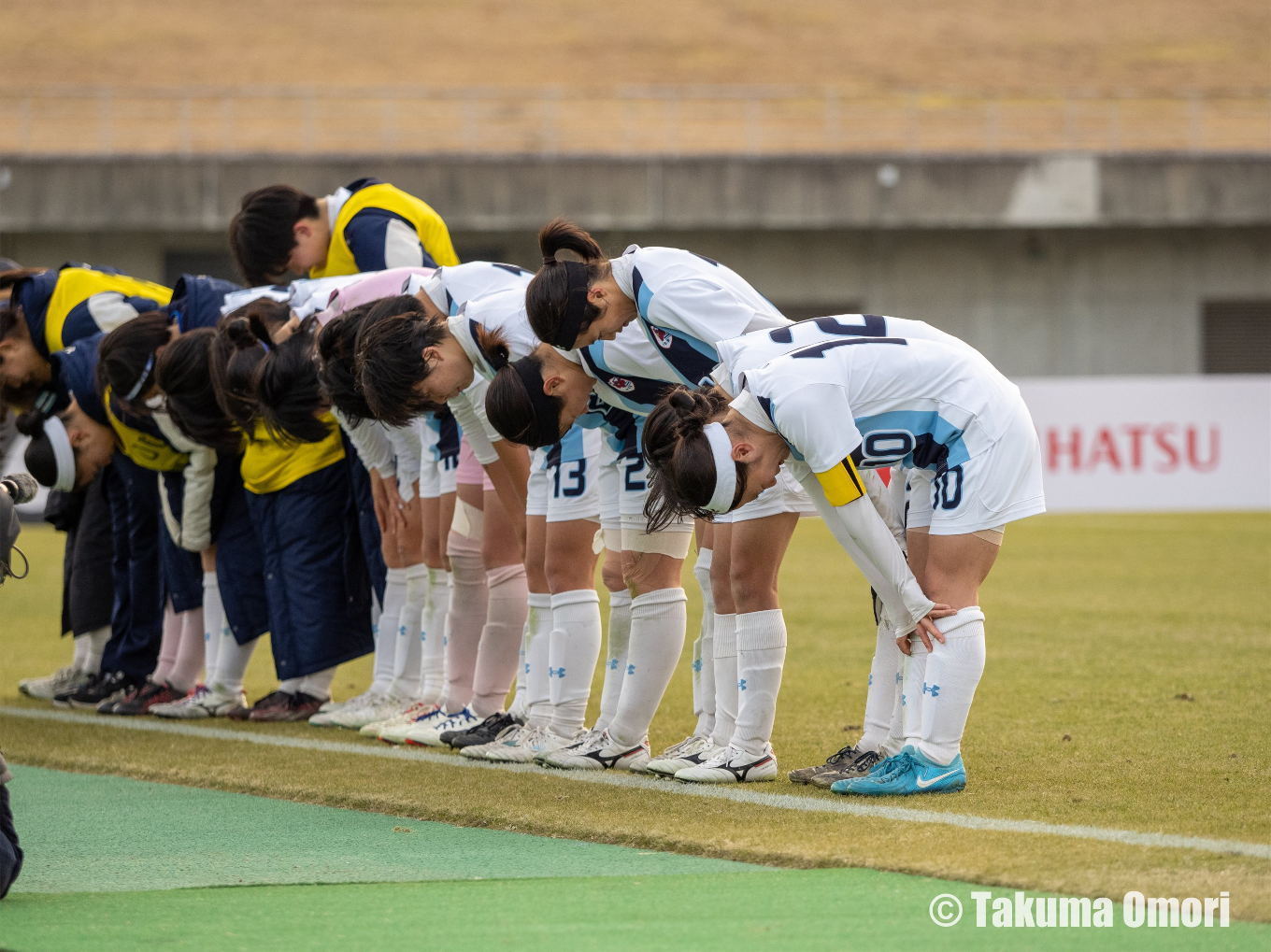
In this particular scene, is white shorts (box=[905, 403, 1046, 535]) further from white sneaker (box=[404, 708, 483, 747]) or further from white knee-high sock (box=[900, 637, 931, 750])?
white sneaker (box=[404, 708, 483, 747])

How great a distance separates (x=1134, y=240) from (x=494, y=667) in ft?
76.4

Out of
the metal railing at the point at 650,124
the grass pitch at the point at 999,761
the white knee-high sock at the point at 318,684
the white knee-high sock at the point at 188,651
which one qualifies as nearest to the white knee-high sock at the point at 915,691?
the grass pitch at the point at 999,761

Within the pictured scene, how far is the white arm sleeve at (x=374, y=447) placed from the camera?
19.9 ft

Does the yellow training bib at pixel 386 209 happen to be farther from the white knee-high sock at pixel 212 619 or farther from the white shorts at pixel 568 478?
the white shorts at pixel 568 478

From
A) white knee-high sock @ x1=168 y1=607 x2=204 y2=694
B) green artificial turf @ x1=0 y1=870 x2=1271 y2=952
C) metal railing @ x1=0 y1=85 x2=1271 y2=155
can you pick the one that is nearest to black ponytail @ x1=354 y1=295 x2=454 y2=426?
green artificial turf @ x1=0 y1=870 x2=1271 y2=952

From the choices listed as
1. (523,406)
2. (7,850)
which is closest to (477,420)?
(523,406)

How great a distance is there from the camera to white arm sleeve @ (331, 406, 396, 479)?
6.07 meters

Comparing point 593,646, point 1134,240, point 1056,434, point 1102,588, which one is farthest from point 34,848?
point 1134,240

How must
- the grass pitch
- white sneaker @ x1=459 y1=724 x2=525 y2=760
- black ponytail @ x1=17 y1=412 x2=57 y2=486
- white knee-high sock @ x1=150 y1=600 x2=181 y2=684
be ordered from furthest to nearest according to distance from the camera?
white knee-high sock @ x1=150 y1=600 x2=181 y2=684 → black ponytail @ x1=17 y1=412 x2=57 y2=486 → white sneaker @ x1=459 y1=724 x2=525 y2=760 → the grass pitch

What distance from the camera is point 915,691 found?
4473 mm

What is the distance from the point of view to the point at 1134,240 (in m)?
26.6

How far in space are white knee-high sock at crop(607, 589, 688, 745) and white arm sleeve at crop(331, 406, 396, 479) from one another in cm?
156

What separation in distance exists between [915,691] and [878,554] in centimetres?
49

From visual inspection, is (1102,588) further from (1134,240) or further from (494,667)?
(1134,240)
